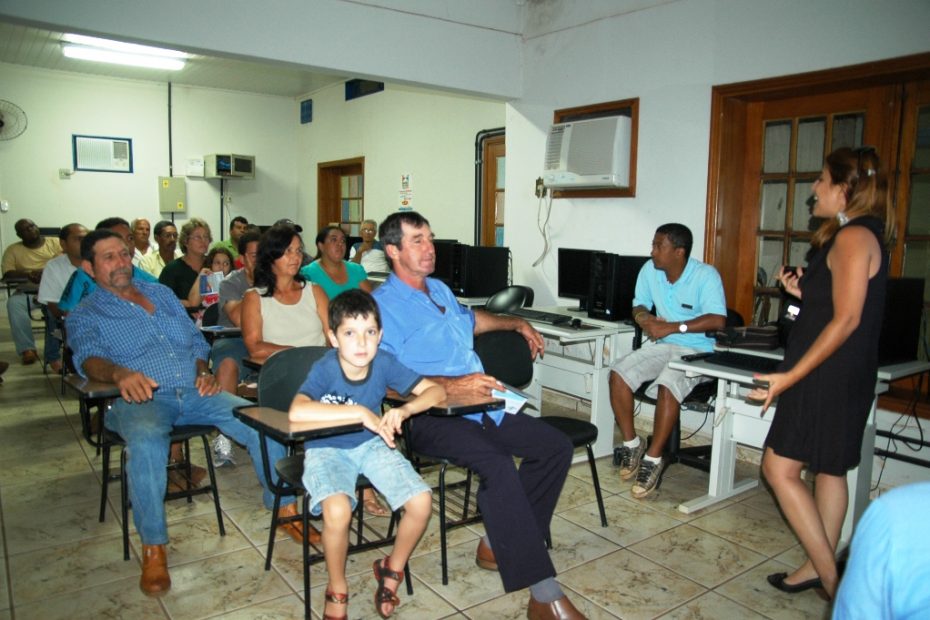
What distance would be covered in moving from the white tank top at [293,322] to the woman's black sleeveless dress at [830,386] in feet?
6.74

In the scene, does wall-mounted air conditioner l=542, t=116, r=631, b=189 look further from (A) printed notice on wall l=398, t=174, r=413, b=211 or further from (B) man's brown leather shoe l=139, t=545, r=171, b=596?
(B) man's brown leather shoe l=139, t=545, r=171, b=596

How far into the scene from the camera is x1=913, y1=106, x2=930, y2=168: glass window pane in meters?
3.24

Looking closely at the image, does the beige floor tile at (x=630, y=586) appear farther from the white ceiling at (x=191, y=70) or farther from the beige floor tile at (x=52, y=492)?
the white ceiling at (x=191, y=70)

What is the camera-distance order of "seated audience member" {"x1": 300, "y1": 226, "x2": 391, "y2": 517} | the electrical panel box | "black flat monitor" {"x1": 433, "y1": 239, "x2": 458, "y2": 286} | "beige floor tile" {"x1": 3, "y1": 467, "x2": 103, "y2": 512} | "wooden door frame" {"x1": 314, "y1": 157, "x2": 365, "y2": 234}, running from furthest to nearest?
"wooden door frame" {"x1": 314, "y1": 157, "x2": 365, "y2": 234}, the electrical panel box, "black flat monitor" {"x1": 433, "y1": 239, "x2": 458, "y2": 286}, "seated audience member" {"x1": 300, "y1": 226, "x2": 391, "y2": 517}, "beige floor tile" {"x1": 3, "y1": 467, "x2": 103, "y2": 512}

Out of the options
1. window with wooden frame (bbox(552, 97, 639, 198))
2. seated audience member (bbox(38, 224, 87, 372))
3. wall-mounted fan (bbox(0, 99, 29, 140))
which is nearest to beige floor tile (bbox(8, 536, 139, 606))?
seated audience member (bbox(38, 224, 87, 372))

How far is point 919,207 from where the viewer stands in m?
3.31

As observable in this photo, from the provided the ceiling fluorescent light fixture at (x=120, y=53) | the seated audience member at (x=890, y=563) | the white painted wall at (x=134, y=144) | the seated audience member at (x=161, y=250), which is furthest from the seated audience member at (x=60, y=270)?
the seated audience member at (x=890, y=563)

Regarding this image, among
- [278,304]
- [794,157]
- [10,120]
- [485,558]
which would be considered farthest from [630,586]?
[10,120]

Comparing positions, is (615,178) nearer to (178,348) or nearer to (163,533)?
(178,348)

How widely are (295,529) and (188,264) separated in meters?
2.72

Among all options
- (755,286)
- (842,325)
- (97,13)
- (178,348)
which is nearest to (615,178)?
(755,286)

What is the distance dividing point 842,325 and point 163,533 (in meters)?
2.37

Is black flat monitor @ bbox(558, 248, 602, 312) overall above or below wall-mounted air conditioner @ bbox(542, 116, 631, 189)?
below

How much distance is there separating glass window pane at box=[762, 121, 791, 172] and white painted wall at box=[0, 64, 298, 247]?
753 centimetres
